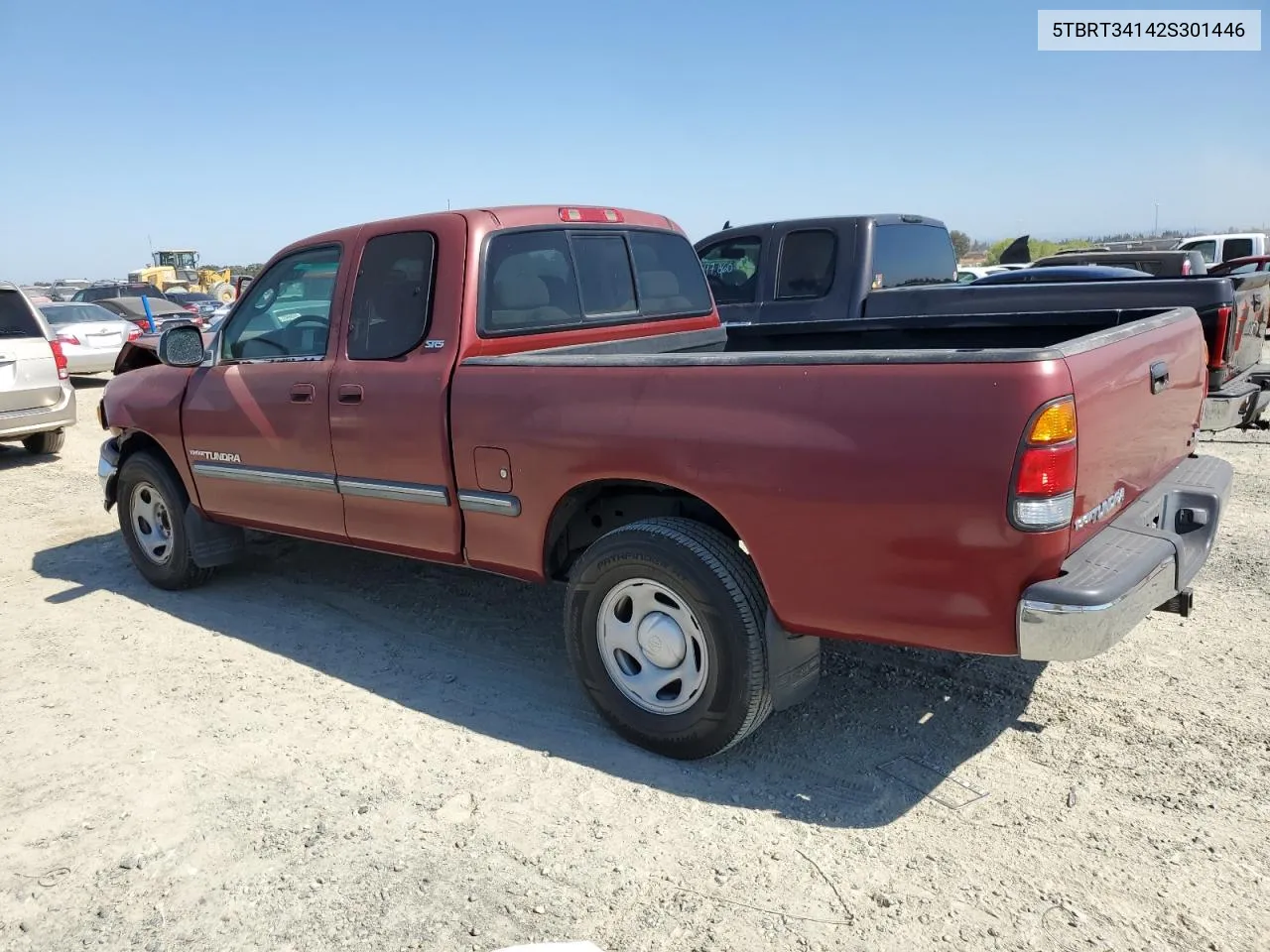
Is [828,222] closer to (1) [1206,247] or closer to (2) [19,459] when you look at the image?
(2) [19,459]

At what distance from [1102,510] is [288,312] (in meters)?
3.85

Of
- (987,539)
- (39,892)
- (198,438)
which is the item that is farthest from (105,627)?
(987,539)

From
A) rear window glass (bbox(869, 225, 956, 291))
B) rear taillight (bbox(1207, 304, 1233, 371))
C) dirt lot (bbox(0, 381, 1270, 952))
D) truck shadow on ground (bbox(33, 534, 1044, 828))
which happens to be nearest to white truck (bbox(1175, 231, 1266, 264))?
rear window glass (bbox(869, 225, 956, 291))

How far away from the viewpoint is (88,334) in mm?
16375

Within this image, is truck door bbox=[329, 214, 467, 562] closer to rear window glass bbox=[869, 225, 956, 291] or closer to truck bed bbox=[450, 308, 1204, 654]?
truck bed bbox=[450, 308, 1204, 654]

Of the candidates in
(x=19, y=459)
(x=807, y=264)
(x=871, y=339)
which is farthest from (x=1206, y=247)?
(x=19, y=459)

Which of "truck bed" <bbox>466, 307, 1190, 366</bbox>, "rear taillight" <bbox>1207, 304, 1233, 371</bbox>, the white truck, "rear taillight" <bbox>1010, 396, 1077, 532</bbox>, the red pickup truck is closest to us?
"rear taillight" <bbox>1010, 396, 1077, 532</bbox>

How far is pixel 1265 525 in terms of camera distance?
5.74m

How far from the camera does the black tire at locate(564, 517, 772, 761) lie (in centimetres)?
325

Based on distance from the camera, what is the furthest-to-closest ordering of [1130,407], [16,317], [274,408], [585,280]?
[16,317] → [274,408] → [585,280] → [1130,407]

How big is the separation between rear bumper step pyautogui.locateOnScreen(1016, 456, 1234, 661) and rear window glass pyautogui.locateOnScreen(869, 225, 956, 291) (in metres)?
4.74

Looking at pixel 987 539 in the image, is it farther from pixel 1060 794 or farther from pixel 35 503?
pixel 35 503

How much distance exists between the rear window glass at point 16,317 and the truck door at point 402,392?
25.0 ft

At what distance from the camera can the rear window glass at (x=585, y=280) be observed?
4.26 m
